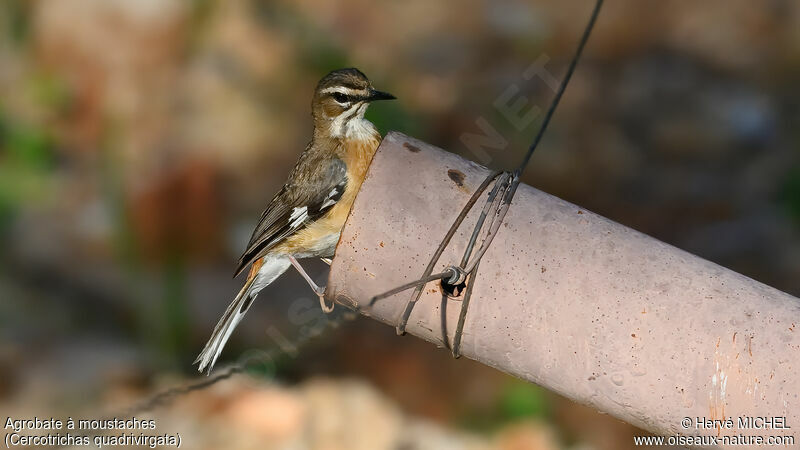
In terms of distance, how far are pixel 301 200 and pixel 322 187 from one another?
14 centimetres

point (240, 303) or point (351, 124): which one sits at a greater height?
point (351, 124)

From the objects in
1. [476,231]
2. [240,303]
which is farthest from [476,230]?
[240,303]

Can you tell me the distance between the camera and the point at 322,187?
425 cm

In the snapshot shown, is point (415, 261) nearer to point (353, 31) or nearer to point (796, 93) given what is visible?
point (353, 31)

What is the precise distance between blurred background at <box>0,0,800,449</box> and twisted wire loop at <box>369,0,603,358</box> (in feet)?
9.94

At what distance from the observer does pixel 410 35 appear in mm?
10445

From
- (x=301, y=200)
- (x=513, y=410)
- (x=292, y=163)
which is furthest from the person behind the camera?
(x=292, y=163)

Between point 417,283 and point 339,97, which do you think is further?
point 339,97

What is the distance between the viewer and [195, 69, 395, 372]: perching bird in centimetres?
424

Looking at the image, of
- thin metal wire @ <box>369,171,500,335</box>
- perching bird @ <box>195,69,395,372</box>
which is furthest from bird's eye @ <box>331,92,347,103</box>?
thin metal wire @ <box>369,171,500,335</box>

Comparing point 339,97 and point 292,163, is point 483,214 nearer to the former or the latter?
point 339,97

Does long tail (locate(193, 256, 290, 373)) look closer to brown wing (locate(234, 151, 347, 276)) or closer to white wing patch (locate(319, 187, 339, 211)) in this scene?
brown wing (locate(234, 151, 347, 276))

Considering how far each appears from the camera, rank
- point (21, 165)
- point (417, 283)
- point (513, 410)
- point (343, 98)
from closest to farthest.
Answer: point (417, 283) → point (343, 98) → point (513, 410) → point (21, 165)

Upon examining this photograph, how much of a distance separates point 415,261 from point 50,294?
17.0 feet
